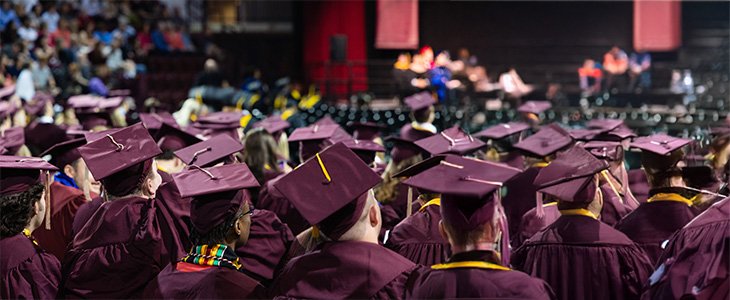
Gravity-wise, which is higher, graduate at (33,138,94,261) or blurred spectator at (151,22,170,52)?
blurred spectator at (151,22,170,52)

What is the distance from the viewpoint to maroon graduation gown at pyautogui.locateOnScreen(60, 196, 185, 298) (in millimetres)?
3752

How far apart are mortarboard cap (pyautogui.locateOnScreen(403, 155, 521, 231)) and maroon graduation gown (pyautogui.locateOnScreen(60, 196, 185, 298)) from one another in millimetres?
1307

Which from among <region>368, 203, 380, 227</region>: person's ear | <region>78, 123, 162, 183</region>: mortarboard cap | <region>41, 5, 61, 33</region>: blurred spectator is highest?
<region>41, 5, 61, 33</region>: blurred spectator

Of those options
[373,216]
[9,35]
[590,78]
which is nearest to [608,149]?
[373,216]

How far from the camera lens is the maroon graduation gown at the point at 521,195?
17.5ft

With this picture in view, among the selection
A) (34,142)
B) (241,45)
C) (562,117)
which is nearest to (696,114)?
(562,117)

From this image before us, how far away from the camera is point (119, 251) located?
3.79 meters

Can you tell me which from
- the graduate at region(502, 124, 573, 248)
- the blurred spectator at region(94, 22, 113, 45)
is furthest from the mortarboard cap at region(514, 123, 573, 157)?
the blurred spectator at region(94, 22, 113, 45)

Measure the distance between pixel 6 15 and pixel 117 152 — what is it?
48.2 feet

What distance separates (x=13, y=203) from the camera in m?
3.51

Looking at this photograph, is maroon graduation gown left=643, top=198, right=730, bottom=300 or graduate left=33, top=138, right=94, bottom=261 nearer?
maroon graduation gown left=643, top=198, right=730, bottom=300

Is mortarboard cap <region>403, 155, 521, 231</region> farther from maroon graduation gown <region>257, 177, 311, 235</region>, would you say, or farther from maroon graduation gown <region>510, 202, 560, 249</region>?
maroon graduation gown <region>257, 177, 311, 235</region>

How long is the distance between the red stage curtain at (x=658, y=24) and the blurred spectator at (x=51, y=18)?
1219cm

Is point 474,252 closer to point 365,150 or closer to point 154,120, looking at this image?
point 365,150
